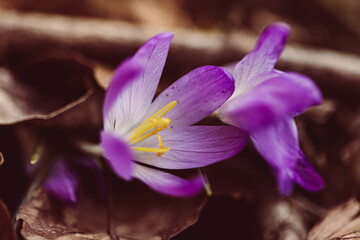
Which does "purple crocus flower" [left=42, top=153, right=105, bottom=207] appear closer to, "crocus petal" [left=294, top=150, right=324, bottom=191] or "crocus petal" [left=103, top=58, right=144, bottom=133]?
"crocus petal" [left=103, top=58, right=144, bottom=133]

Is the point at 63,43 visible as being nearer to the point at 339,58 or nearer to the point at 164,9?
the point at 164,9

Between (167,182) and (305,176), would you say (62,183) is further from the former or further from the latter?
(305,176)

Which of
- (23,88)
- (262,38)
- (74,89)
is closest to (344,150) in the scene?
(262,38)

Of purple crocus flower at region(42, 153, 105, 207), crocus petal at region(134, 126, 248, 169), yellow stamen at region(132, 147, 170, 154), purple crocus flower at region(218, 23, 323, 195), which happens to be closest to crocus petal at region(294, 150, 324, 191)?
purple crocus flower at region(218, 23, 323, 195)

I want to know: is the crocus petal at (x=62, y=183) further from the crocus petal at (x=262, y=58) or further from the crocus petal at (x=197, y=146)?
the crocus petal at (x=262, y=58)

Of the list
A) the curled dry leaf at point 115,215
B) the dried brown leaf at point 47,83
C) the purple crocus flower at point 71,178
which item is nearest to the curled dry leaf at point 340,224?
the curled dry leaf at point 115,215

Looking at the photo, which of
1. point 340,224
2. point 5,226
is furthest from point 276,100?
point 5,226

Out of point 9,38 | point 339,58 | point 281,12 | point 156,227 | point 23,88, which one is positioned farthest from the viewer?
point 281,12
